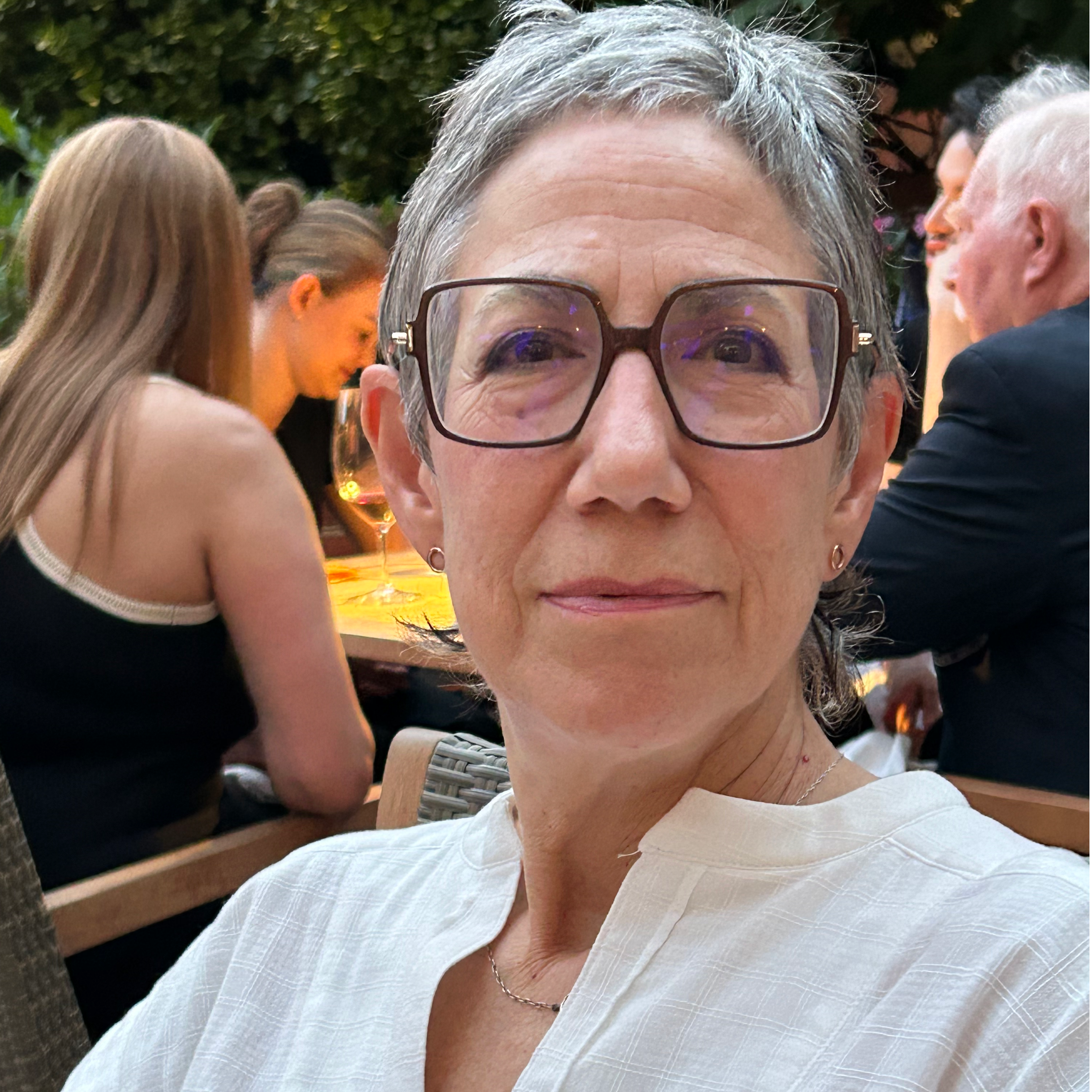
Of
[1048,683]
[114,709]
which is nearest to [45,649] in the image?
[114,709]

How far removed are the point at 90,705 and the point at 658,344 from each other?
4.74ft

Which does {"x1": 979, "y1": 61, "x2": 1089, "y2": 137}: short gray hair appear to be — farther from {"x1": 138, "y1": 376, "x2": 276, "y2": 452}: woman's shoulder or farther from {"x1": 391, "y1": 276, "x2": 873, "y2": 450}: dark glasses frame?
{"x1": 391, "y1": 276, "x2": 873, "y2": 450}: dark glasses frame

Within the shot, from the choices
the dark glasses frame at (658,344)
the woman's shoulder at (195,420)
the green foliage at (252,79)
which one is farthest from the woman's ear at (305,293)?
the dark glasses frame at (658,344)

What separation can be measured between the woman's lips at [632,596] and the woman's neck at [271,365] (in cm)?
258

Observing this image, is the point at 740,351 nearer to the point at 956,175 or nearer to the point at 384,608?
the point at 384,608

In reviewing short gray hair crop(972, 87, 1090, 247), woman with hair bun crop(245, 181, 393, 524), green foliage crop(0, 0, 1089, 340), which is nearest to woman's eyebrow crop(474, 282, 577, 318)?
short gray hair crop(972, 87, 1090, 247)

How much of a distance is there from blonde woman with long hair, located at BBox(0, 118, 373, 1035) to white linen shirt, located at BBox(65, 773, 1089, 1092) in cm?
88

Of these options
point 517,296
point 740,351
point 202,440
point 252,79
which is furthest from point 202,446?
point 252,79

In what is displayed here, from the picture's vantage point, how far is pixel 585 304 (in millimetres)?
1000

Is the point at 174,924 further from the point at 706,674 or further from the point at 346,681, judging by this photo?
the point at 706,674

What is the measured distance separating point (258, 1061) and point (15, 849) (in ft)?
1.97

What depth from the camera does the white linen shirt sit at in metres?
0.90

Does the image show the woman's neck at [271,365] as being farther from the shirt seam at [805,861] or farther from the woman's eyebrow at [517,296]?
the shirt seam at [805,861]

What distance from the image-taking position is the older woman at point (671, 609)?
950 mm
